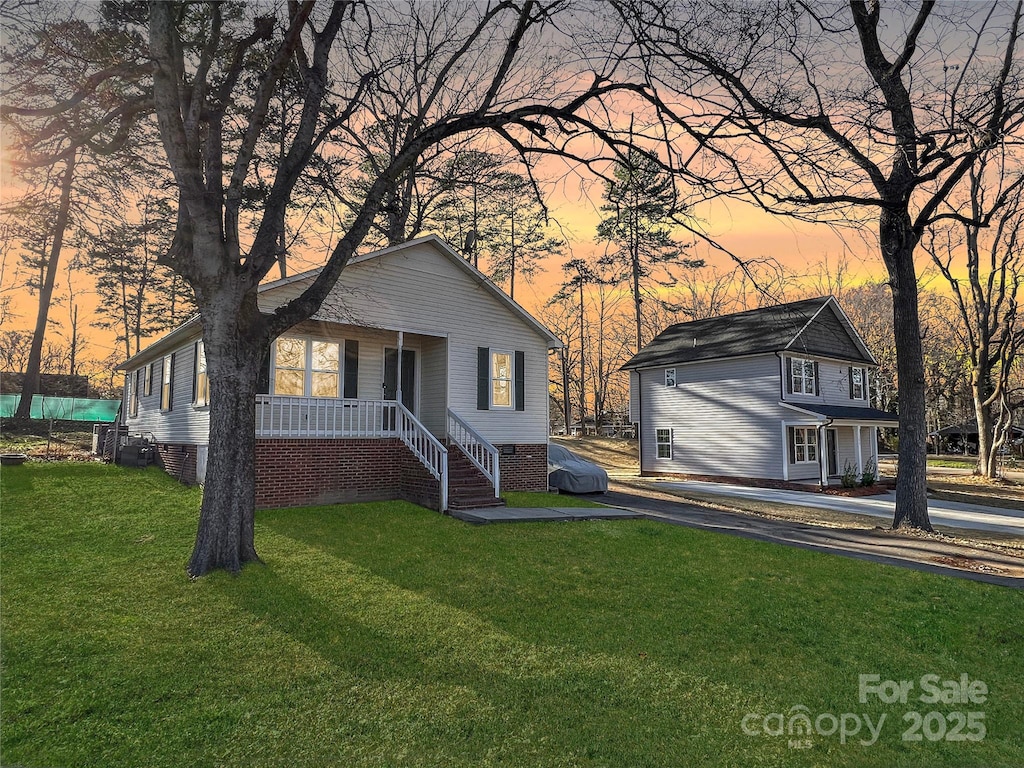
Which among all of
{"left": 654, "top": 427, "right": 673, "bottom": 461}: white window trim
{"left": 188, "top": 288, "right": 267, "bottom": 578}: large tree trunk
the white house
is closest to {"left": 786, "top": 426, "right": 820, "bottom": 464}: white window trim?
{"left": 654, "top": 427, "right": 673, "bottom": 461}: white window trim

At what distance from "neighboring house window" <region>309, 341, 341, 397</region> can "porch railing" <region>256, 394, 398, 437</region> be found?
2.55ft

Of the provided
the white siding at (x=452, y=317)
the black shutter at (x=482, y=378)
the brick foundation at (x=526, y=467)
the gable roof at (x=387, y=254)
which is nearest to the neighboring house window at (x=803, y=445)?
the brick foundation at (x=526, y=467)

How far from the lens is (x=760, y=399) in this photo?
2262 centimetres

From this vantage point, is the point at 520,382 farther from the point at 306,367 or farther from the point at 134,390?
the point at 134,390

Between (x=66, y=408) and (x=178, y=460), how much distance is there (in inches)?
950

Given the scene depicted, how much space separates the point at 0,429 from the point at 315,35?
27.3m

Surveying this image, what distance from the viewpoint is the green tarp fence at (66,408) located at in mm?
31205

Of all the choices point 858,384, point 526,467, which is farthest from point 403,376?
point 858,384

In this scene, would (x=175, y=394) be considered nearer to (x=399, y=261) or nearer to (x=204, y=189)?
(x=399, y=261)

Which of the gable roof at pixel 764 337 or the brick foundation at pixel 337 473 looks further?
the gable roof at pixel 764 337

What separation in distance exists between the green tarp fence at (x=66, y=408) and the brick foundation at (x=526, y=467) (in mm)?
27339

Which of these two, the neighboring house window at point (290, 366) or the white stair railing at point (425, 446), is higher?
the neighboring house window at point (290, 366)

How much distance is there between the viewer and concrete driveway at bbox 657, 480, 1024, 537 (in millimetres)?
14148

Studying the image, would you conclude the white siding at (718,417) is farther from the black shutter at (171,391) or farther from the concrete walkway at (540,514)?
the black shutter at (171,391)
